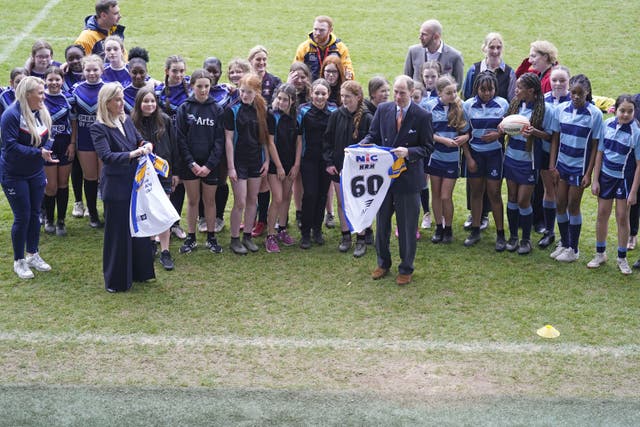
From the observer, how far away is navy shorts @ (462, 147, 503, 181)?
9766 millimetres

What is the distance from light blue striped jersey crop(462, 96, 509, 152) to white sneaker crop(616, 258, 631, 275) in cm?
166

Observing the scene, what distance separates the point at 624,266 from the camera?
9312 millimetres

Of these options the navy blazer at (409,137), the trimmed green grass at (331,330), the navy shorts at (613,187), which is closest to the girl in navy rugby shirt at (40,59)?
the trimmed green grass at (331,330)

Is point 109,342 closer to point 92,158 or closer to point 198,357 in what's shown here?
point 198,357

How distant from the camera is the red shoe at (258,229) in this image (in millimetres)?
10430

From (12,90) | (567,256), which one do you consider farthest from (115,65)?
(567,256)

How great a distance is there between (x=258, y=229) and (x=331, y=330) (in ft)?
8.45

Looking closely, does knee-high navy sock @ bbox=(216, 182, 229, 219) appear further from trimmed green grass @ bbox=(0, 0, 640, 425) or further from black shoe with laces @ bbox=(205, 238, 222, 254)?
black shoe with laces @ bbox=(205, 238, 222, 254)

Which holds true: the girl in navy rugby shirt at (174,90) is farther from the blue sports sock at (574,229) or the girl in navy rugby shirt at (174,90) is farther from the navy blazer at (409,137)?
the blue sports sock at (574,229)

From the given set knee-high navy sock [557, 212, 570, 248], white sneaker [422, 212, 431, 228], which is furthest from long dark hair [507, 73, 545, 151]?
white sneaker [422, 212, 431, 228]

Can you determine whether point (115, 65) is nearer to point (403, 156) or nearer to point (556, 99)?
point (403, 156)

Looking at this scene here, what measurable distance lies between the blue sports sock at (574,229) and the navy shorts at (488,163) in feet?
2.79

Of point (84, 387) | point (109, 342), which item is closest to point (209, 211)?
point (109, 342)

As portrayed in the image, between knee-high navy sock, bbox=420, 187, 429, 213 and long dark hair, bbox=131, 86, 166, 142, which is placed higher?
long dark hair, bbox=131, 86, 166, 142
